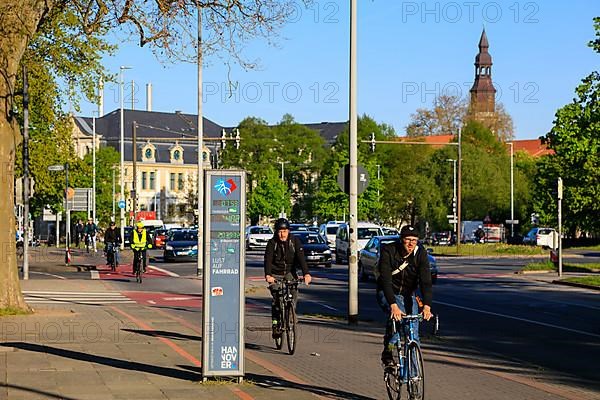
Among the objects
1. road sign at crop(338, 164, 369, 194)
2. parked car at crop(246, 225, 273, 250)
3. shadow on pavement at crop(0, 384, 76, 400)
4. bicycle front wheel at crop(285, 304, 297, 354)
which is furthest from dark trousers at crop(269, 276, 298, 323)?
parked car at crop(246, 225, 273, 250)

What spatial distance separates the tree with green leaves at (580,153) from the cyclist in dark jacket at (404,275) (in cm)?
2421

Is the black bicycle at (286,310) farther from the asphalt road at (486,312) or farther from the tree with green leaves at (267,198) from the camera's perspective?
the tree with green leaves at (267,198)

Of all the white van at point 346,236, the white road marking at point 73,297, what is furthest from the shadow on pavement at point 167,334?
the white van at point 346,236

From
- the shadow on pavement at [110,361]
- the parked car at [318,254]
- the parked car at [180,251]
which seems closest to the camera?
the shadow on pavement at [110,361]

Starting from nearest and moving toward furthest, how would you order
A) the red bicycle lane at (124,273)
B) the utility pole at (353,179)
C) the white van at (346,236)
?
the utility pole at (353,179) → the red bicycle lane at (124,273) → the white van at (346,236)

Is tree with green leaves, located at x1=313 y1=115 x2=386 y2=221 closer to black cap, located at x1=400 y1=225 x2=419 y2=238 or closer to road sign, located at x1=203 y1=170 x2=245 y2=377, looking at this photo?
road sign, located at x1=203 y1=170 x2=245 y2=377

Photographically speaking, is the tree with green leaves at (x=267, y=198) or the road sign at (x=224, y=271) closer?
the road sign at (x=224, y=271)

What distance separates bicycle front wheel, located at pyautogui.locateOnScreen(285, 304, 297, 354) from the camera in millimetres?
15117

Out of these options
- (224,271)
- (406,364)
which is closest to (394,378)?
(406,364)

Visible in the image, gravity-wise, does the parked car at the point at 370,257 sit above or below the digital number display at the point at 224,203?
below

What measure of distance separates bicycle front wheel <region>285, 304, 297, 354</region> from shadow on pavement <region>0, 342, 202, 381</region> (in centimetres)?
243

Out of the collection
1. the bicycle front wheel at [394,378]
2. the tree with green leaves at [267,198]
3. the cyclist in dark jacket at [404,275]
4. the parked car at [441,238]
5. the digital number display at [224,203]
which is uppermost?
the tree with green leaves at [267,198]

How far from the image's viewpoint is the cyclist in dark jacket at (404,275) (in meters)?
10.6

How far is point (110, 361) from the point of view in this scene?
45.1 ft
